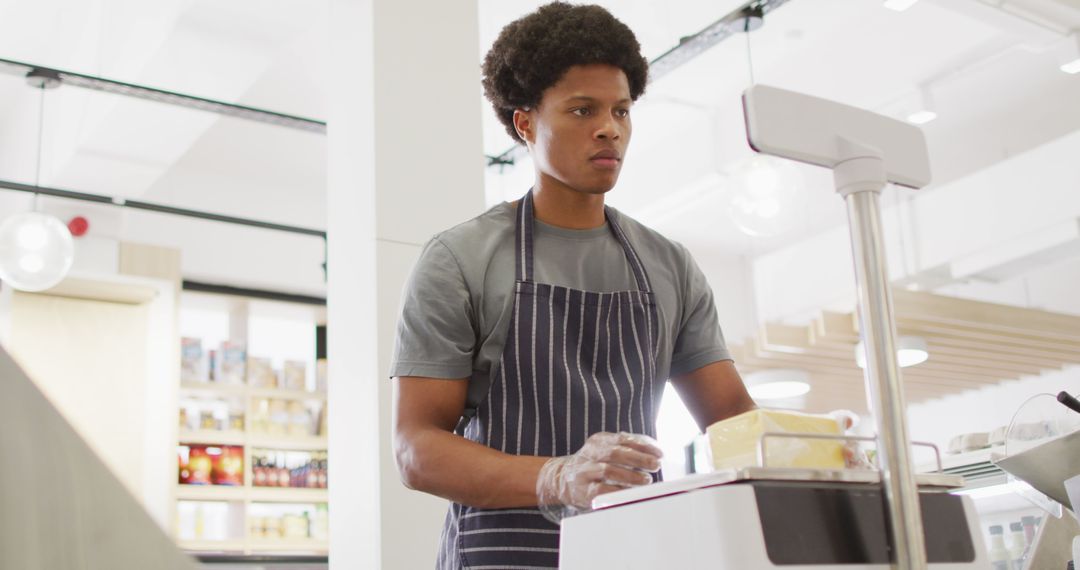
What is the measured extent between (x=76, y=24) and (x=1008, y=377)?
21.5ft

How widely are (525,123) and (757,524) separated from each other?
3.15 feet

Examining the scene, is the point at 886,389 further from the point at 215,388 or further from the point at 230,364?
the point at 230,364

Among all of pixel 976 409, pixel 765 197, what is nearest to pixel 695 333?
pixel 765 197

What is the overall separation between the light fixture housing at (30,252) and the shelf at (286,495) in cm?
291

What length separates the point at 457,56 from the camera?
11.8 ft

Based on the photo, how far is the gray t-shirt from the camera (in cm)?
158

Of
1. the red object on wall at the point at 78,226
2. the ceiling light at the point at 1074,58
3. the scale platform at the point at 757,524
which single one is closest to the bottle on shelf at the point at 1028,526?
the scale platform at the point at 757,524

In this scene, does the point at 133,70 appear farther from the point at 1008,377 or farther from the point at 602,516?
the point at 1008,377

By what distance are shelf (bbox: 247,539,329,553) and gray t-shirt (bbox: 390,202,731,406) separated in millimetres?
6101

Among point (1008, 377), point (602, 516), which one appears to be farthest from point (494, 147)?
point (602, 516)

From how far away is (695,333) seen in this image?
181 centimetres

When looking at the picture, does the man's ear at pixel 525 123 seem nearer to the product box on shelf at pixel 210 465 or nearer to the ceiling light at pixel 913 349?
the ceiling light at pixel 913 349

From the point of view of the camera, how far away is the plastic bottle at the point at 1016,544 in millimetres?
2854

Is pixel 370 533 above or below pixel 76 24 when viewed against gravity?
below
